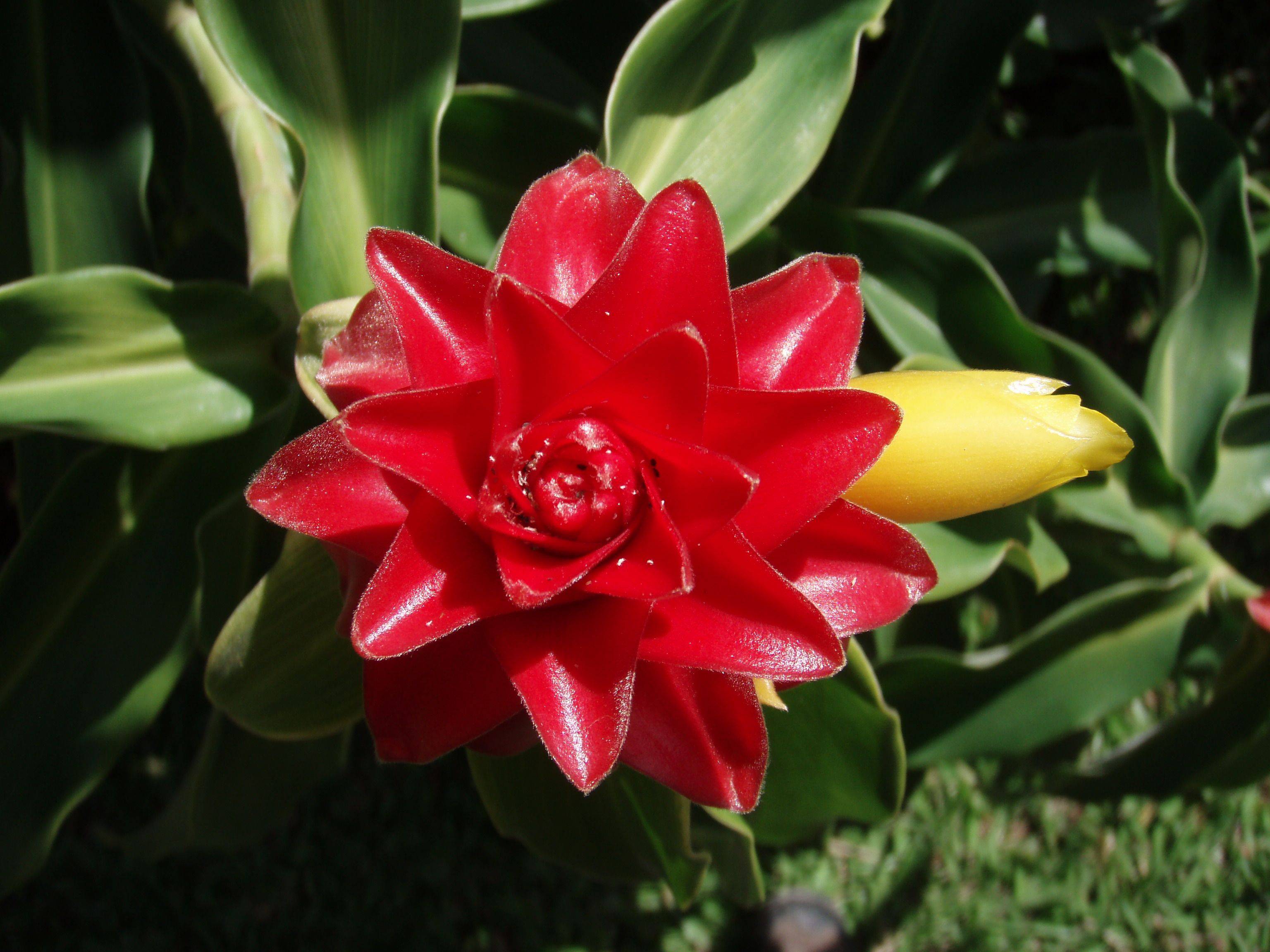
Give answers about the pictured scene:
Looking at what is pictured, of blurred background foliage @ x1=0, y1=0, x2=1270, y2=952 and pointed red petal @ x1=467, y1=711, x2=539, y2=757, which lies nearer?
pointed red petal @ x1=467, y1=711, x2=539, y2=757

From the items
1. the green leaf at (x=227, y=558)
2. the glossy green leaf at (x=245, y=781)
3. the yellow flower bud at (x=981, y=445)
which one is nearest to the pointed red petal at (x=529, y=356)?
the yellow flower bud at (x=981, y=445)

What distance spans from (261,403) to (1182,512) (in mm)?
1221

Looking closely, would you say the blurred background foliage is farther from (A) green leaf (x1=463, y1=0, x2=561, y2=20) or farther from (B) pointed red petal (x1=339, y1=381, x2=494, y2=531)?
(B) pointed red petal (x1=339, y1=381, x2=494, y2=531)

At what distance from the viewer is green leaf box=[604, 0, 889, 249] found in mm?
1048

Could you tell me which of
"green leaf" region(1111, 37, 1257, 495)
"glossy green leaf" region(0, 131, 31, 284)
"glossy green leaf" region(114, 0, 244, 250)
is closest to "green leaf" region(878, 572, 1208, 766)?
"green leaf" region(1111, 37, 1257, 495)

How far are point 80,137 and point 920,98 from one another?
1209 mm

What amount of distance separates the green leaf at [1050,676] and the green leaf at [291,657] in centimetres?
72

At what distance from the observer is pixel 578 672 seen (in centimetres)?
64

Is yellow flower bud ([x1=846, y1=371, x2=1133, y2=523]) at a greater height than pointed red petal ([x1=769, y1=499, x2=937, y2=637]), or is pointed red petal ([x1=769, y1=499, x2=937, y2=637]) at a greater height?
yellow flower bud ([x1=846, y1=371, x2=1133, y2=523])

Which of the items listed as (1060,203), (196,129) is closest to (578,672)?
(196,129)

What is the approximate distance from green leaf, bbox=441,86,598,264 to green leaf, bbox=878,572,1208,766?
0.80m

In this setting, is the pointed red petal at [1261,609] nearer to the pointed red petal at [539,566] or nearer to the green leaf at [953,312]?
the green leaf at [953,312]

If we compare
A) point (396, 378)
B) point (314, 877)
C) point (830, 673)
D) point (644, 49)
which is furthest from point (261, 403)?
point (314, 877)

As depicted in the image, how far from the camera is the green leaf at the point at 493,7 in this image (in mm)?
1127
